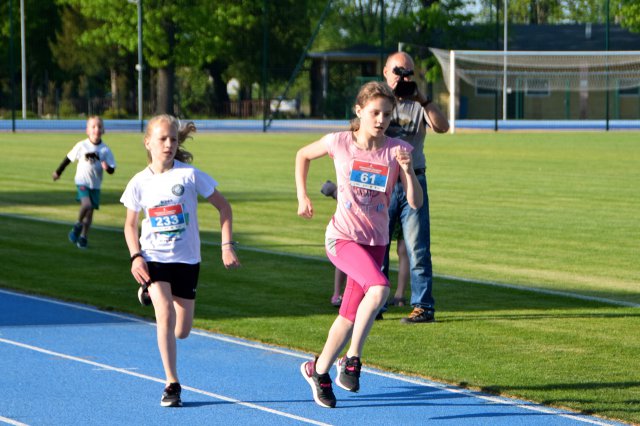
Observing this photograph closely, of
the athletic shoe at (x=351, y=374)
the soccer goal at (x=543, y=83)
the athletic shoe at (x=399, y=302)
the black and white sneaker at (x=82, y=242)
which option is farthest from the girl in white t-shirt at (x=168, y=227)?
the soccer goal at (x=543, y=83)

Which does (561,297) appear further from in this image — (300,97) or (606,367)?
(300,97)

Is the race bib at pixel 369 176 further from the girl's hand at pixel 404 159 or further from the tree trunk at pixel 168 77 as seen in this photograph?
the tree trunk at pixel 168 77

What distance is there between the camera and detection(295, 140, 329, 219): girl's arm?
303 inches

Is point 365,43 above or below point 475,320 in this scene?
above

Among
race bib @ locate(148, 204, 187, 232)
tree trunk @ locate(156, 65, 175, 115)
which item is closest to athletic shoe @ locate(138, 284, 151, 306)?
race bib @ locate(148, 204, 187, 232)

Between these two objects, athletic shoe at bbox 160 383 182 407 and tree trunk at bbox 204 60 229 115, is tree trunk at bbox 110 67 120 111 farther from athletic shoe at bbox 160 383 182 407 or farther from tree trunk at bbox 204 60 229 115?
athletic shoe at bbox 160 383 182 407

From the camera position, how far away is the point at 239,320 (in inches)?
422

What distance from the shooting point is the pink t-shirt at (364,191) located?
7453mm

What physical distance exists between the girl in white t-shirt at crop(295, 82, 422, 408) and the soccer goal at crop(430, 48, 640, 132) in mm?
40341

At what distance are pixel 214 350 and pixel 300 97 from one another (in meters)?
62.5

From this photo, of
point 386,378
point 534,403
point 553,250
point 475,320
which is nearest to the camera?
point 534,403

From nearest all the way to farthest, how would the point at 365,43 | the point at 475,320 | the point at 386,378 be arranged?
the point at 386,378, the point at 475,320, the point at 365,43

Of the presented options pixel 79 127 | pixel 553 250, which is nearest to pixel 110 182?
pixel 553 250

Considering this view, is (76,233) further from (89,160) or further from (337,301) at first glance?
(337,301)
